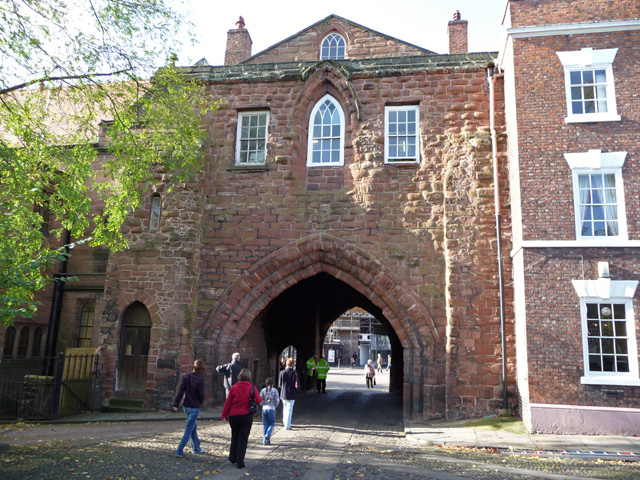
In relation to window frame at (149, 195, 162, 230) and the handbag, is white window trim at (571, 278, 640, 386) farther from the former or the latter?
window frame at (149, 195, 162, 230)

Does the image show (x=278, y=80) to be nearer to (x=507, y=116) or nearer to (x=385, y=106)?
(x=385, y=106)

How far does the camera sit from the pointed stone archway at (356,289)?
38.6ft

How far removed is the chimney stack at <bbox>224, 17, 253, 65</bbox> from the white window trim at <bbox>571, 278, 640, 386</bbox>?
1660 centimetres

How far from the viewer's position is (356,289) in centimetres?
1317

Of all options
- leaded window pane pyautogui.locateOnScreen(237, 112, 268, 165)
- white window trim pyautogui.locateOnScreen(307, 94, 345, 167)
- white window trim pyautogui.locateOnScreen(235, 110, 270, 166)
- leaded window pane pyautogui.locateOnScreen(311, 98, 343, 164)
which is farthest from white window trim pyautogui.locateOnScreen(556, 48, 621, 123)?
leaded window pane pyautogui.locateOnScreen(237, 112, 268, 165)

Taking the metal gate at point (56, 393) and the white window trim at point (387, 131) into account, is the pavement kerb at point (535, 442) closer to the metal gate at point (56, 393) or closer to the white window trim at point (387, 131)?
the white window trim at point (387, 131)

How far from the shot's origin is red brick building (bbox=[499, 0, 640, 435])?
984cm

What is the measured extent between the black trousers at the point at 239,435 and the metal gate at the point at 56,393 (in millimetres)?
6295

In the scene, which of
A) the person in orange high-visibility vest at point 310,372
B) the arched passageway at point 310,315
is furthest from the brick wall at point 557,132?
the person in orange high-visibility vest at point 310,372

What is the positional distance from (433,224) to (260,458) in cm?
696

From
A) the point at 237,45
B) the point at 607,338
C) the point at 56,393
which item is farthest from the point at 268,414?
→ the point at 237,45

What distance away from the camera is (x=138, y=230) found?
13328 millimetres

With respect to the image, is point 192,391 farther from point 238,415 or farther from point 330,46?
point 330,46

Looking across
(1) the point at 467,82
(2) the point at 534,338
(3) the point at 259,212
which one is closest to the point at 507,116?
(1) the point at 467,82
